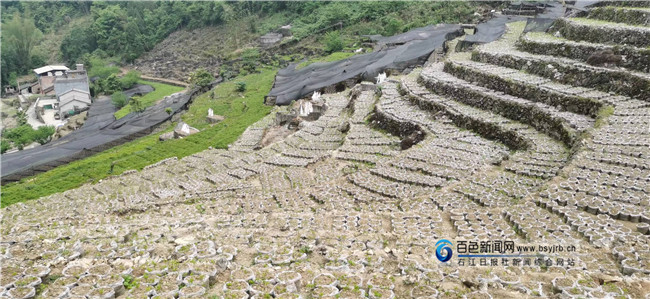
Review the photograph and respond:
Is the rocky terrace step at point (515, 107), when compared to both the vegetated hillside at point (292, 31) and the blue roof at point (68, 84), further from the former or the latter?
the blue roof at point (68, 84)

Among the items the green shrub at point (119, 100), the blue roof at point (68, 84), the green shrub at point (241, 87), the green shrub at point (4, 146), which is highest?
the blue roof at point (68, 84)

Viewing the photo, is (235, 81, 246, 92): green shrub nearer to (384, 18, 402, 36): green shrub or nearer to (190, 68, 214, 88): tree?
(190, 68, 214, 88): tree

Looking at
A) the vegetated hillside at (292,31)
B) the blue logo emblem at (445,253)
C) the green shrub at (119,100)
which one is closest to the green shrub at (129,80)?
the vegetated hillside at (292,31)

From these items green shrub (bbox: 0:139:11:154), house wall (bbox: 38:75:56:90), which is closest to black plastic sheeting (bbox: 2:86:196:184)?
green shrub (bbox: 0:139:11:154)

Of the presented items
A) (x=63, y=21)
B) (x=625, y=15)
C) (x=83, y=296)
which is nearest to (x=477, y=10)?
(x=625, y=15)

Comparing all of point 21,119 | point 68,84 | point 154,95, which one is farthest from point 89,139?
point 68,84

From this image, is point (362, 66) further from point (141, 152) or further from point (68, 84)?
point (68, 84)

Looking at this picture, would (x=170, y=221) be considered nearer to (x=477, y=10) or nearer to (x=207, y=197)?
(x=207, y=197)
